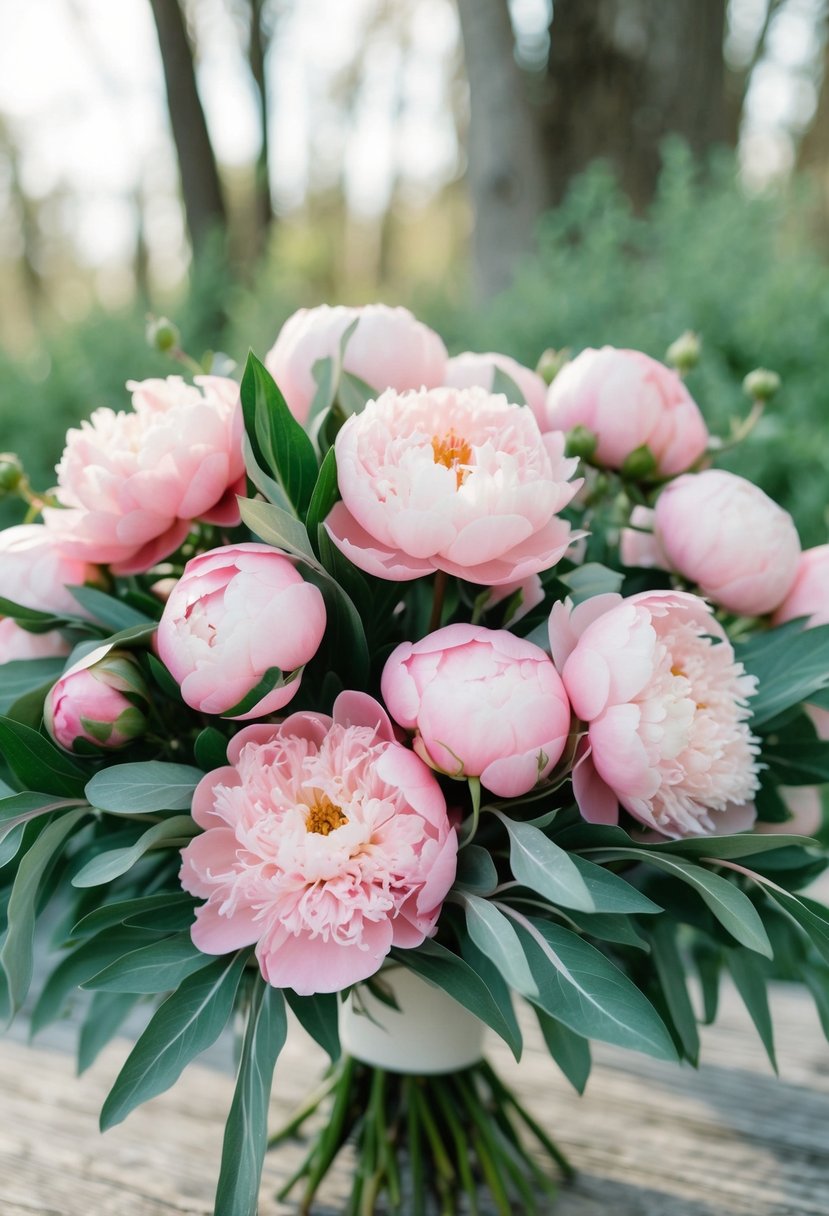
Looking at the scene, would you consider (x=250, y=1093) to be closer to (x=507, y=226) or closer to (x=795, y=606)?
(x=795, y=606)

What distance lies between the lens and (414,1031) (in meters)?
0.52

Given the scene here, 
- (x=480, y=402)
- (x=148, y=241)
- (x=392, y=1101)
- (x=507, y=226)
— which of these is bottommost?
(x=148, y=241)

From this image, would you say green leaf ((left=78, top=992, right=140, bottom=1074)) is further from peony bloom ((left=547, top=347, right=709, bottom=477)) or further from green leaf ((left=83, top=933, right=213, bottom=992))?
peony bloom ((left=547, top=347, right=709, bottom=477))

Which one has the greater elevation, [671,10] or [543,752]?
[671,10]

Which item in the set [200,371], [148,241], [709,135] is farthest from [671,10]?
[148,241]

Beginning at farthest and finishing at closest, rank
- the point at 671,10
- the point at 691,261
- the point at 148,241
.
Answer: the point at 148,241 < the point at 671,10 < the point at 691,261

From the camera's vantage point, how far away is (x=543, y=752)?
0.36 m

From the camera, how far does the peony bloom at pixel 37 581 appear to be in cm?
45

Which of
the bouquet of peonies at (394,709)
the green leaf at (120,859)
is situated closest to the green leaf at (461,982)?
the bouquet of peonies at (394,709)

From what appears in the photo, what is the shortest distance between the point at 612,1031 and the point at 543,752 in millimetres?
100

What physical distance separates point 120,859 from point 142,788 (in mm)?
30

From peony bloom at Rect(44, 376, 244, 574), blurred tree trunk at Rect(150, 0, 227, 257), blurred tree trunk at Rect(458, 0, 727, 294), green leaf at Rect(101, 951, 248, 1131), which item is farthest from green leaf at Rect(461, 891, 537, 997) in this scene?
blurred tree trunk at Rect(150, 0, 227, 257)

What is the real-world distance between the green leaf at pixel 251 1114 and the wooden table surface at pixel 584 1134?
23cm

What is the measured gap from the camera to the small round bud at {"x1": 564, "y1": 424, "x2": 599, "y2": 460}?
0.48m
